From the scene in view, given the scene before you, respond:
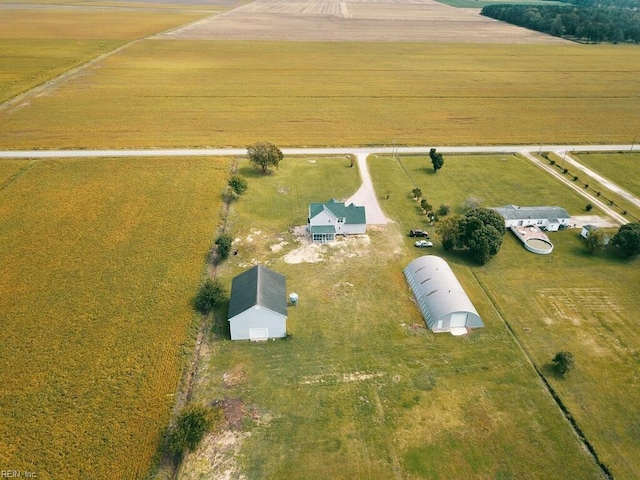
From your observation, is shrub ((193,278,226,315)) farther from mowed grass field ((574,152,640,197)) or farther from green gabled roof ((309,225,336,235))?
mowed grass field ((574,152,640,197))

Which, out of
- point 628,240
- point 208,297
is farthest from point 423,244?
point 208,297

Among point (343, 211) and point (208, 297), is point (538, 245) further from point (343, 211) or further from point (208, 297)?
point (208, 297)

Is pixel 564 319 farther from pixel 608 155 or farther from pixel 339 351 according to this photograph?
pixel 608 155

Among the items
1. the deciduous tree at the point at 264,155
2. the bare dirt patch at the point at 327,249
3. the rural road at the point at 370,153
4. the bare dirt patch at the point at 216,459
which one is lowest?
the bare dirt patch at the point at 216,459

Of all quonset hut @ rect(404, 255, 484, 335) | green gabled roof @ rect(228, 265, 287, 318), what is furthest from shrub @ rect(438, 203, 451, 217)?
green gabled roof @ rect(228, 265, 287, 318)

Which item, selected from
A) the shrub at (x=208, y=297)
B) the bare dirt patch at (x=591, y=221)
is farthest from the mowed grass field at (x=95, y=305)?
the bare dirt patch at (x=591, y=221)

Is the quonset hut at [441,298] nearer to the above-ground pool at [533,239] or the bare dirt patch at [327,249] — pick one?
the bare dirt patch at [327,249]
